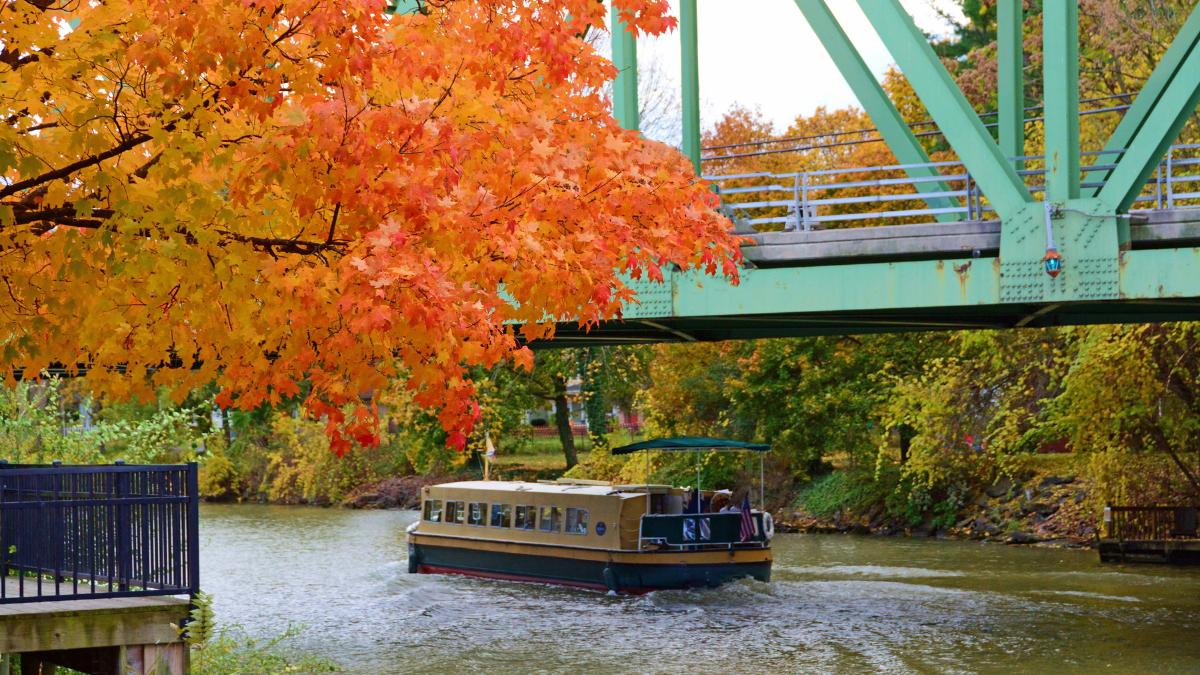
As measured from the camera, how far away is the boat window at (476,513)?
33784 mm

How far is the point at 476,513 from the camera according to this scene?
34125mm

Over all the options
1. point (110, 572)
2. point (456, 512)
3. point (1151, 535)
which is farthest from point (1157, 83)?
point (456, 512)

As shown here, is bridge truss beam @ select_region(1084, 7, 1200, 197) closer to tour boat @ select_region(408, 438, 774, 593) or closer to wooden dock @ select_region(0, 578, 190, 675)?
wooden dock @ select_region(0, 578, 190, 675)

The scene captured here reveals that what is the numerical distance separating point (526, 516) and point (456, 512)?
2.73 metres

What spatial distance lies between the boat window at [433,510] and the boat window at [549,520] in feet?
12.6

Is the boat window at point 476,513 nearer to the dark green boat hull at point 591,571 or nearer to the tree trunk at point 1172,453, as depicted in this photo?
the dark green boat hull at point 591,571

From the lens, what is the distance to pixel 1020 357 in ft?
117

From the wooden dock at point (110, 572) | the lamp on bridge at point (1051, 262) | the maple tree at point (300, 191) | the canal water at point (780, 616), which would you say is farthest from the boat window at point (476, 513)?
the maple tree at point (300, 191)

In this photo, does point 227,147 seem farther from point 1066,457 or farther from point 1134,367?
point 1066,457

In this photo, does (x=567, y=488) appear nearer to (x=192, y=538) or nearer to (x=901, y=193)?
(x=901, y=193)

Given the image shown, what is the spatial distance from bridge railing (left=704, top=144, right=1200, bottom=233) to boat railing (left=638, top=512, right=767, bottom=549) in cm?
579

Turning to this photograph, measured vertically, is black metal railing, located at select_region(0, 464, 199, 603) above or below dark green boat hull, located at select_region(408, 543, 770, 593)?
above

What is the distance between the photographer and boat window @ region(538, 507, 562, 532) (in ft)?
105

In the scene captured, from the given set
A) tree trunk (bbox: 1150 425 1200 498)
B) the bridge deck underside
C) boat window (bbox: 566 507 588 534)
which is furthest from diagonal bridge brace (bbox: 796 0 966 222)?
tree trunk (bbox: 1150 425 1200 498)
